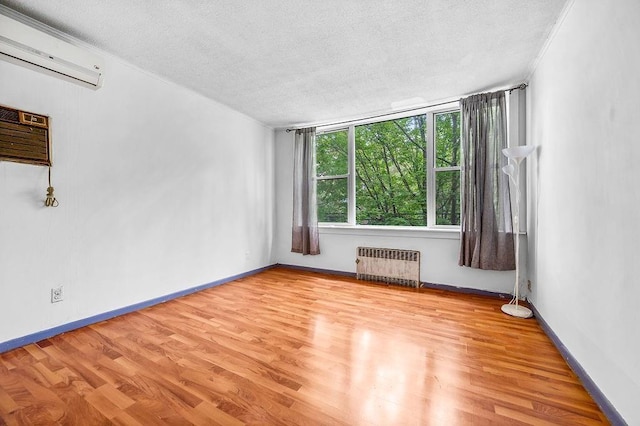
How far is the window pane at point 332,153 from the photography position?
15.0ft

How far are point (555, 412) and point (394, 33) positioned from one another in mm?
2704

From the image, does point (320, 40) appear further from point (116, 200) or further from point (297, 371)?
point (297, 371)

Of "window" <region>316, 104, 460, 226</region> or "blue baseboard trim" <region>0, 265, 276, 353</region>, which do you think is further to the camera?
"window" <region>316, 104, 460, 226</region>

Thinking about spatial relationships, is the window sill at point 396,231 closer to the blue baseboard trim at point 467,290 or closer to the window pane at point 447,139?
the blue baseboard trim at point 467,290

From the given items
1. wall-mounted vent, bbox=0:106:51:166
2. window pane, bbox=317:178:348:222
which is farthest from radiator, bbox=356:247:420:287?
wall-mounted vent, bbox=0:106:51:166

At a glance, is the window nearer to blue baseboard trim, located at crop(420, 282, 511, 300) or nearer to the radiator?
the radiator

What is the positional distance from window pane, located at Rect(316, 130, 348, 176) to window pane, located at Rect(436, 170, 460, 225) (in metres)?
1.50

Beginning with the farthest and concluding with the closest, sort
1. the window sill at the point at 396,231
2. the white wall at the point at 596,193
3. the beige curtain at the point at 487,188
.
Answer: the window sill at the point at 396,231 → the beige curtain at the point at 487,188 → the white wall at the point at 596,193

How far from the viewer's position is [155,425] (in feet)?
4.37

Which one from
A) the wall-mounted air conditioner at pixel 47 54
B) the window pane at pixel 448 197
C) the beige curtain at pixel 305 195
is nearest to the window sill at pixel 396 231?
the window pane at pixel 448 197

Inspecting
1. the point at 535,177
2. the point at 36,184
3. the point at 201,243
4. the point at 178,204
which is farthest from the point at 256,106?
the point at 535,177

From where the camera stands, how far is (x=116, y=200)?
2.70 meters

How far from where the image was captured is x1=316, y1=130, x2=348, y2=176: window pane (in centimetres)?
456

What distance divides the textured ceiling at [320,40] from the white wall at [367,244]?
5.79ft
